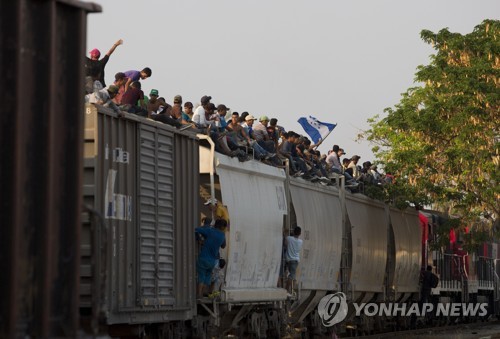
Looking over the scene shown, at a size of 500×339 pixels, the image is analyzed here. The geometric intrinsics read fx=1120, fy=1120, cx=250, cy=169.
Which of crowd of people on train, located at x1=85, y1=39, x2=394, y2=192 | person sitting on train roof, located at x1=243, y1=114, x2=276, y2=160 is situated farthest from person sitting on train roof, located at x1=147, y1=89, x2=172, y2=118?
person sitting on train roof, located at x1=243, y1=114, x2=276, y2=160

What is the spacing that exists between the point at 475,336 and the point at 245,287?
491 inches

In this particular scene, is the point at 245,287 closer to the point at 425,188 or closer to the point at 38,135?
the point at 38,135

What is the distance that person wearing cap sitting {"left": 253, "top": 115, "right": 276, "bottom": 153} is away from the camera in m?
21.7

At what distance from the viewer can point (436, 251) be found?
36219 mm

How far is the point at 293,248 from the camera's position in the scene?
2128 centimetres

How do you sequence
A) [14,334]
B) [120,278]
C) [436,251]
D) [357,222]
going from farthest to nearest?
[436,251] → [357,222] → [120,278] → [14,334]

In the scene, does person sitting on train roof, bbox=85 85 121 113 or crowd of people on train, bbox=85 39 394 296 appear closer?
person sitting on train roof, bbox=85 85 121 113

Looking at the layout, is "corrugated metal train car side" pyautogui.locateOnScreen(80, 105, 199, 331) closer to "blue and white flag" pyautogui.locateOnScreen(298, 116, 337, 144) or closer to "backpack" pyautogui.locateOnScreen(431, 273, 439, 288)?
"blue and white flag" pyautogui.locateOnScreen(298, 116, 337, 144)

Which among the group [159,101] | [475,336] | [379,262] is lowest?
[475,336]

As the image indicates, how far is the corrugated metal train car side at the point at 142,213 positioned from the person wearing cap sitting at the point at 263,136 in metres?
5.59

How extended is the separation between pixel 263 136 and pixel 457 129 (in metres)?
11.8

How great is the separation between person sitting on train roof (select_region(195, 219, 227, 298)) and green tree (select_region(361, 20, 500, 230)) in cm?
1536

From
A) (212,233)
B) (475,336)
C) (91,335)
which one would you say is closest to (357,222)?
(475,336)

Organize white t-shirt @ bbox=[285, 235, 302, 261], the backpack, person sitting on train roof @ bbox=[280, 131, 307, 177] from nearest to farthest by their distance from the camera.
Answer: white t-shirt @ bbox=[285, 235, 302, 261]
person sitting on train roof @ bbox=[280, 131, 307, 177]
the backpack
